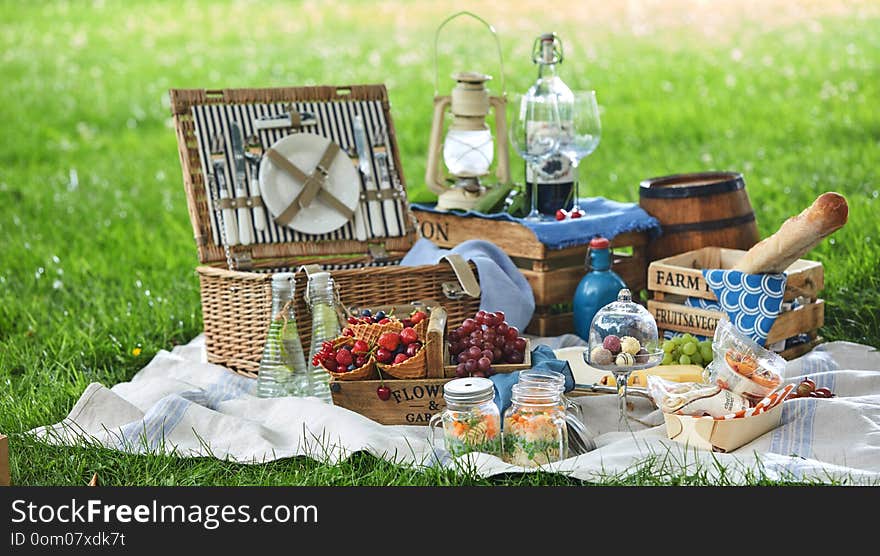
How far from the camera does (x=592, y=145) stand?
435cm

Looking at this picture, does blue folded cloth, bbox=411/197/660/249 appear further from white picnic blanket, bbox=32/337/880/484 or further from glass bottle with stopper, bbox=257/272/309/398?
glass bottle with stopper, bbox=257/272/309/398

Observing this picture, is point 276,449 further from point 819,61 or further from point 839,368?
point 819,61

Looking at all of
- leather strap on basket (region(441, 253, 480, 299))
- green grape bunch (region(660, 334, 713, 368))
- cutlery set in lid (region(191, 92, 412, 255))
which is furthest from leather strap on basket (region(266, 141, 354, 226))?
green grape bunch (region(660, 334, 713, 368))

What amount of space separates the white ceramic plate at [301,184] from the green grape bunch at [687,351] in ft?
4.38

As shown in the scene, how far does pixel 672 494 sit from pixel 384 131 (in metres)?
2.17

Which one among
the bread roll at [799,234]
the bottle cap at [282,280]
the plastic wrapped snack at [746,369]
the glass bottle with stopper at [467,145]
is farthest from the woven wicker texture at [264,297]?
the plastic wrapped snack at [746,369]

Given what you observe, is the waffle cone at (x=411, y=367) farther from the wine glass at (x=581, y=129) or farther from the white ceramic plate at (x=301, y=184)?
the wine glass at (x=581, y=129)

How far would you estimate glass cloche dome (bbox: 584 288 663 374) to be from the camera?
3.10m

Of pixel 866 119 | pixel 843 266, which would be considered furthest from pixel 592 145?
pixel 866 119

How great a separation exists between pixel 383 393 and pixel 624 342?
0.68 metres

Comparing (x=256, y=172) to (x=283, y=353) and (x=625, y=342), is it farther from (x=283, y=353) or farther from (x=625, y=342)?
(x=625, y=342)

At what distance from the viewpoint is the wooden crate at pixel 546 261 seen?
13.7 ft

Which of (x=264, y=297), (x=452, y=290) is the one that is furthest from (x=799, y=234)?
(x=264, y=297)

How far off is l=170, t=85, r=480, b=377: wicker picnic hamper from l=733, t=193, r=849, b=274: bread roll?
0.93m
